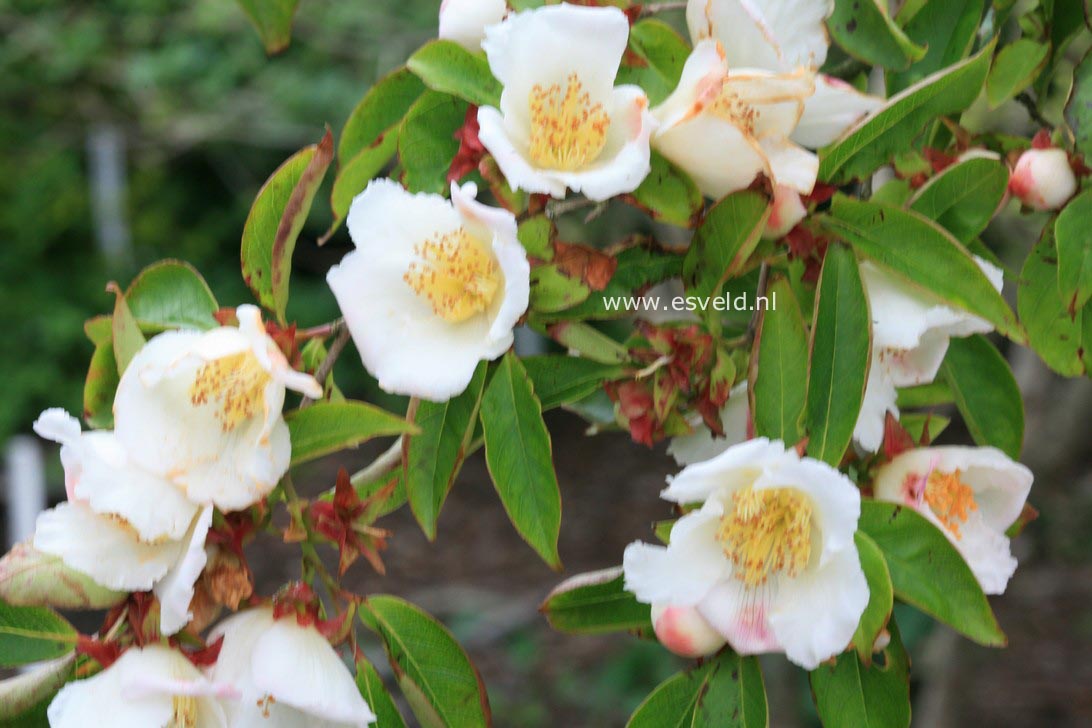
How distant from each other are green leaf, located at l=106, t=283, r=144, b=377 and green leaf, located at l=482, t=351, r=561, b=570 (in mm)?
234

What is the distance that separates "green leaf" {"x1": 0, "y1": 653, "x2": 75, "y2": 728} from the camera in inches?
30.0

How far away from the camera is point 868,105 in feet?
2.61

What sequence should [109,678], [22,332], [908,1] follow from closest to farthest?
[109,678] < [908,1] < [22,332]

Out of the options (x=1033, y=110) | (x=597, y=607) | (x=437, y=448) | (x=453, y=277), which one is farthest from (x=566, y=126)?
(x=1033, y=110)

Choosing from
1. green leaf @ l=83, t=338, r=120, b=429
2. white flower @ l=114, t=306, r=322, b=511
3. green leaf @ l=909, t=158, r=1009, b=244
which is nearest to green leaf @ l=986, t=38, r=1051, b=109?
green leaf @ l=909, t=158, r=1009, b=244

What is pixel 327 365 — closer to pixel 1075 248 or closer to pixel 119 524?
pixel 119 524

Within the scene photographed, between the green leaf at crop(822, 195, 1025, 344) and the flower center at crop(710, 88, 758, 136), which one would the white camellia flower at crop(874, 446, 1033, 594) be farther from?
the flower center at crop(710, 88, 758, 136)

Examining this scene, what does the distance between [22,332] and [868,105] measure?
4330mm

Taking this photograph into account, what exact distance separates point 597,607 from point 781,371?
21cm

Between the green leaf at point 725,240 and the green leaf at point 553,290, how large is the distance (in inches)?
3.4

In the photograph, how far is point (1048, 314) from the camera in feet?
2.84

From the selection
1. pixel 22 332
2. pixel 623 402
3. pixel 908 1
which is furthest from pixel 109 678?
pixel 22 332

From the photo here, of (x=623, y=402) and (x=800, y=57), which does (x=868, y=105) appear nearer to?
(x=800, y=57)

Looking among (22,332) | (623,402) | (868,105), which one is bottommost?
(22,332)
